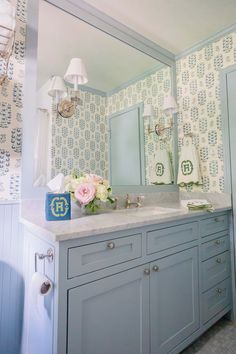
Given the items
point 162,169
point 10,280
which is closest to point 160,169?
point 162,169

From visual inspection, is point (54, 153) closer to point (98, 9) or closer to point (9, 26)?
point (9, 26)

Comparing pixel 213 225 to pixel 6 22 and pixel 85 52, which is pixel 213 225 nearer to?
pixel 85 52

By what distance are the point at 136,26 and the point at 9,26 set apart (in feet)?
3.88

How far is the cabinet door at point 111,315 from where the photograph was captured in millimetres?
858

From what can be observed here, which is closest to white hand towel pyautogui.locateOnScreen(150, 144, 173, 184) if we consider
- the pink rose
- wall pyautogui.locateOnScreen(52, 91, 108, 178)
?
wall pyautogui.locateOnScreen(52, 91, 108, 178)

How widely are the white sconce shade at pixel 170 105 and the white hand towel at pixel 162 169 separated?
39 centimetres

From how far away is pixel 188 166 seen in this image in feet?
A: 6.82

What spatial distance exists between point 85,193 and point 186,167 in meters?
1.23

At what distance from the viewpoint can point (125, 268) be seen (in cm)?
103

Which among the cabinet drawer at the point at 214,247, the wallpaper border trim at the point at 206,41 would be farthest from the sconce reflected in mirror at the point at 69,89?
the cabinet drawer at the point at 214,247

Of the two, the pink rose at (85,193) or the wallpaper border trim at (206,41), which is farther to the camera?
the wallpaper border trim at (206,41)

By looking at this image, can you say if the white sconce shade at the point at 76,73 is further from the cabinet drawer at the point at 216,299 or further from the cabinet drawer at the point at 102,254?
the cabinet drawer at the point at 216,299

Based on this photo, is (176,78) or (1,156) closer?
(1,156)

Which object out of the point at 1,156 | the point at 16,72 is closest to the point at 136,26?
the point at 16,72
